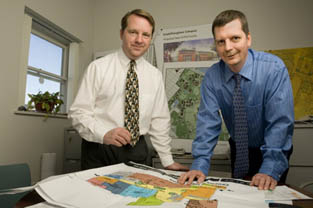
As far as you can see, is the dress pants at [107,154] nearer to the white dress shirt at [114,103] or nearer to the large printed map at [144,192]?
the white dress shirt at [114,103]

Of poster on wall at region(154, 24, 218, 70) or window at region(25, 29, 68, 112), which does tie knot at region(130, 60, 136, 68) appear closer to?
poster on wall at region(154, 24, 218, 70)

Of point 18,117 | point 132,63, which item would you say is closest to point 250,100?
point 132,63

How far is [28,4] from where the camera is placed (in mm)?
2145

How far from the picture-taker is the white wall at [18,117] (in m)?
1.91

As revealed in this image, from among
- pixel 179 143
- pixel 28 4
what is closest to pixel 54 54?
pixel 28 4

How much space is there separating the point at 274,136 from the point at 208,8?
217cm

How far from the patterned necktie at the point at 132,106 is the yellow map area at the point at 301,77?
1.71m

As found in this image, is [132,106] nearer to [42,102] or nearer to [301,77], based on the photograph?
[42,102]

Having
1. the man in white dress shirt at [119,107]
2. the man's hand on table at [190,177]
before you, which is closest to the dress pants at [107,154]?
the man in white dress shirt at [119,107]

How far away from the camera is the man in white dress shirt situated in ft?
3.81

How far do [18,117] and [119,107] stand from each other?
123cm

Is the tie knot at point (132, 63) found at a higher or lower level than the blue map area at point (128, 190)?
higher

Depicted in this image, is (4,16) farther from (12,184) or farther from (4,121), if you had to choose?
(12,184)

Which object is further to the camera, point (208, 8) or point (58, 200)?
point (208, 8)
